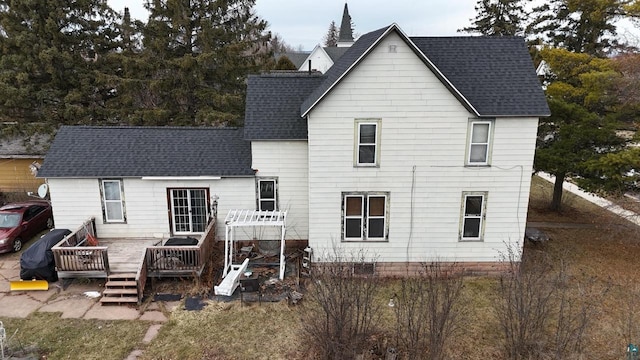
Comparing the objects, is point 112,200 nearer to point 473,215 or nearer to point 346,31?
point 473,215

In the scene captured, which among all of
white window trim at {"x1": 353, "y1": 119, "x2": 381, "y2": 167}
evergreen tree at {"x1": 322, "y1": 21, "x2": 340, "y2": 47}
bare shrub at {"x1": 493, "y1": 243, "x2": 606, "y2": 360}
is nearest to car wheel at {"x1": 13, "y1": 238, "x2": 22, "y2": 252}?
white window trim at {"x1": 353, "y1": 119, "x2": 381, "y2": 167}

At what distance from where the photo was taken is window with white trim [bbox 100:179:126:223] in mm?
15391

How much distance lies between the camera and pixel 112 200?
51.1ft

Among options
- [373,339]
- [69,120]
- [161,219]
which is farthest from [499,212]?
[69,120]

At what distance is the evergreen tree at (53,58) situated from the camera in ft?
67.8

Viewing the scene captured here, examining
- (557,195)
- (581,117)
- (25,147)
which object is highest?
(581,117)

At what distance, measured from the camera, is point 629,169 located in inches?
624

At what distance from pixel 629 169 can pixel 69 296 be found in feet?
69.6

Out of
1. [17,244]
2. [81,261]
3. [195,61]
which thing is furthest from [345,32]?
[81,261]

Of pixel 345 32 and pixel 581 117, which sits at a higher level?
pixel 345 32

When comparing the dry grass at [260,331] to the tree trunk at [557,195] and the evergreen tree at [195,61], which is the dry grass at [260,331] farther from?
the evergreen tree at [195,61]

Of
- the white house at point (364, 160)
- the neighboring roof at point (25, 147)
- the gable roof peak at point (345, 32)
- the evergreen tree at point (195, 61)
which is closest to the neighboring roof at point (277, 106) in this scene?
the white house at point (364, 160)

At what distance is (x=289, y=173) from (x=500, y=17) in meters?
21.3

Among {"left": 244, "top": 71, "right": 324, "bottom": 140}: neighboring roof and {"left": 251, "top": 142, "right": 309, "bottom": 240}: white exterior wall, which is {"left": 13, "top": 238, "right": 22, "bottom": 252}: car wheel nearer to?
{"left": 251, "top": 142, "right": 309, "bottom": 240}: white exterior wall
